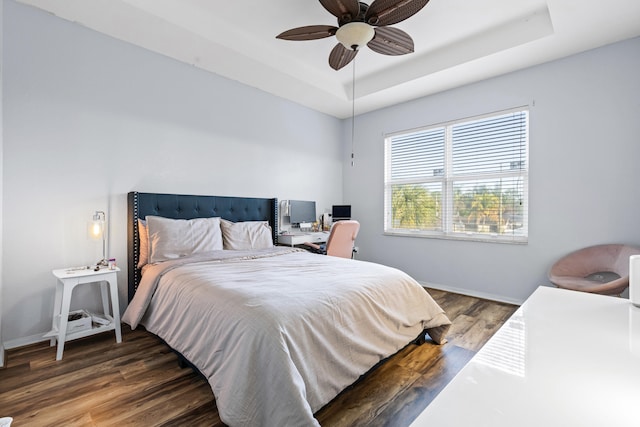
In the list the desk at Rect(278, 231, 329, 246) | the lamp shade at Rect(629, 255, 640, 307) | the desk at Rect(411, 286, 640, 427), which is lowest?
the desk at Rect(278, 231, 329, 246)

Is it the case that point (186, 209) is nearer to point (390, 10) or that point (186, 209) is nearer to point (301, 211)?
point (301, 211)

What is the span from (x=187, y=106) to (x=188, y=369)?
2681 millimetres

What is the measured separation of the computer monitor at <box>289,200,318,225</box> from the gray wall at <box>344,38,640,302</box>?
1.67 m

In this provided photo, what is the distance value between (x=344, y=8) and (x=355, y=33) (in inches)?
7.6

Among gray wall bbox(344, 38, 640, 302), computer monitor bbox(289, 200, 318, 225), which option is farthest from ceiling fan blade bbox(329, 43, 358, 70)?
computer monitor bbox(289, 200, 318, 225)

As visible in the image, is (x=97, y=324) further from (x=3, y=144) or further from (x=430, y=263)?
(x=430, y=263)

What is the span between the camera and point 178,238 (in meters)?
2.84

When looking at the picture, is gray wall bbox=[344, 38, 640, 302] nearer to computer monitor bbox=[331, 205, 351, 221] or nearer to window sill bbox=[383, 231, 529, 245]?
window sill bbox=[383, 231, 529, 245]

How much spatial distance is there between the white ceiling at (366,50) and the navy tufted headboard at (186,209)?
1506 mm

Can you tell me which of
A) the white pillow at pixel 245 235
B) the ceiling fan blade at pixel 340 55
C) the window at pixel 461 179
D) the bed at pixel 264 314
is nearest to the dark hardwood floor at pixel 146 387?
the bed at pixel 264 314

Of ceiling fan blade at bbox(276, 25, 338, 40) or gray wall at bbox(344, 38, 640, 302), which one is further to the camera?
gray wall at bbox(344, 38, 640, 302)

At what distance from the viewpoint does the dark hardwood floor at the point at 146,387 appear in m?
1.63

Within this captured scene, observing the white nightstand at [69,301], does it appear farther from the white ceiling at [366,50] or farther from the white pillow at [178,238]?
the white ceiling at [366,50]

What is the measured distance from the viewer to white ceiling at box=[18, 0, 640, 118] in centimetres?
253
